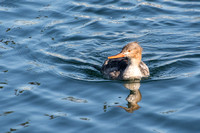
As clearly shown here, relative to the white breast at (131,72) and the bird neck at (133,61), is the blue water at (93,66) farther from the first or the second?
the bird neck at (133,61)

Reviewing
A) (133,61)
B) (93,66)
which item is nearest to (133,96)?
(133,61)

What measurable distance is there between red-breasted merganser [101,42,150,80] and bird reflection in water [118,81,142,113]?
27 cm

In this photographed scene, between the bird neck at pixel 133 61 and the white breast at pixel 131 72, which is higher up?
the bird neck at pixel 133 61

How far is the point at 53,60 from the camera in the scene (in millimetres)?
13102

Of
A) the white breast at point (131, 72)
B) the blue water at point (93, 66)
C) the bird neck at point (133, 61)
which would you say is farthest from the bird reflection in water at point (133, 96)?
the bird neck at point (133, 61)

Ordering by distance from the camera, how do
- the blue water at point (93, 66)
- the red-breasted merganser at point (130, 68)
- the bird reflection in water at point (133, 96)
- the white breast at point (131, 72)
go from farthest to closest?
the white breast at point (131, 72)
the red-breasted merganser at point (130, 68)
the bird reflection in water at point (133, 96)
the blue water at point (93, 66)

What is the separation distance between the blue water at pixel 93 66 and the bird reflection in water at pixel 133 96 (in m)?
0.02

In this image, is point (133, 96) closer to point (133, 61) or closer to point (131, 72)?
point (131, 72)

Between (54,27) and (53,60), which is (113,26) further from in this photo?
(53,60)

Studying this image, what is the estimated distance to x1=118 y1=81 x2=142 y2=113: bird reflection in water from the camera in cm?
999

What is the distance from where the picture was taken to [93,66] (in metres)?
12.9

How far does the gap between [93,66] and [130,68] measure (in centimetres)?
149

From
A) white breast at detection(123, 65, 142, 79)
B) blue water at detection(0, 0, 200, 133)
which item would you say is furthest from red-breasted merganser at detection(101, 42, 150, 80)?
blue water at detection(0, 0, 200, 133)

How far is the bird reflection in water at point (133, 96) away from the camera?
999 centimetres
